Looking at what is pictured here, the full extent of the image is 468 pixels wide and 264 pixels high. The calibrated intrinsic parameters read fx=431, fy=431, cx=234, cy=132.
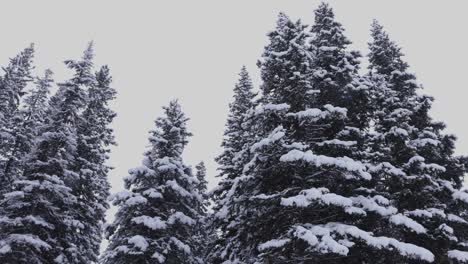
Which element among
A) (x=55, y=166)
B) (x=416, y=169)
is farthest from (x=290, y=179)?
(x=55, y=166)

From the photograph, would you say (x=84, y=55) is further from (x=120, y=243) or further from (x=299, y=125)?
(x=299, y=125)

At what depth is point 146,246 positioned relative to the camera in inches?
787

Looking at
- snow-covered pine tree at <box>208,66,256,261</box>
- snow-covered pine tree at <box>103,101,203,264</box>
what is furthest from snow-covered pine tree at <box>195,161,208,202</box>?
snow-covered pine tree at <box>103,101,203,264</box>

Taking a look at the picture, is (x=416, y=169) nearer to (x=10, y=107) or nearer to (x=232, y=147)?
(x=232, y=147)

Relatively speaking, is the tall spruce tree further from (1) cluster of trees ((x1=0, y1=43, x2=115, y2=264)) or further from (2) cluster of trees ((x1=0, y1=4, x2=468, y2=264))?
(1) cluster of trees ((x1=0, y1=43, x2=115, y2=264))

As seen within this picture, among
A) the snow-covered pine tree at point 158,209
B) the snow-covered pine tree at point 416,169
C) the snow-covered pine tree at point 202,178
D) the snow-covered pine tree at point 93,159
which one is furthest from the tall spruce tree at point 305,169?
the snow-covered pine tree at point 202,178

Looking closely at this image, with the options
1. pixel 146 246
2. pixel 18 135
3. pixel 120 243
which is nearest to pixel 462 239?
pixel 146 246

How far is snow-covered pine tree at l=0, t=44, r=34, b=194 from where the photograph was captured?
29.2 metres

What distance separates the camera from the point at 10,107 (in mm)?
31359

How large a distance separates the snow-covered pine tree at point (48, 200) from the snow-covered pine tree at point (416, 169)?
15754 mm

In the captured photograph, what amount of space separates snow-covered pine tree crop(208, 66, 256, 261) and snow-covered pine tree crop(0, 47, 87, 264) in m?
7.65

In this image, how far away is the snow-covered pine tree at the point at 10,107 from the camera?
2920 cm

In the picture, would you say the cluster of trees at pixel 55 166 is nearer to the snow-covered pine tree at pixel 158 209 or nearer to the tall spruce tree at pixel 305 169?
the snow-covered pine tree at pixel 158 209

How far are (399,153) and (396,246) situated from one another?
22.9ft
